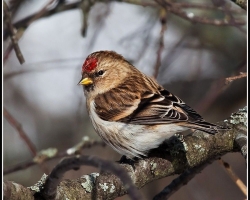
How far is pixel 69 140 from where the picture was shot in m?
5.66

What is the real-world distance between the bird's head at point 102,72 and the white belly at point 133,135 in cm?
38

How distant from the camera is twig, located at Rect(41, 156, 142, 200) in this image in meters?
1.79

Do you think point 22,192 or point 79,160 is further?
point 22,192

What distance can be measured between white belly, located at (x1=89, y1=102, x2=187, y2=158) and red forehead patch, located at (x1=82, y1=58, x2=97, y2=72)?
447mm

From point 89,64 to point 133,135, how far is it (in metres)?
0.68

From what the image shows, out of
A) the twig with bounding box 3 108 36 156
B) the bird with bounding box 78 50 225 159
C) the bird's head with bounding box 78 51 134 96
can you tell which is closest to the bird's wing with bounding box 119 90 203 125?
the bird with bounding box 78 50 225 159

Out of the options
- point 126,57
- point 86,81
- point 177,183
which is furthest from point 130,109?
point 126,57

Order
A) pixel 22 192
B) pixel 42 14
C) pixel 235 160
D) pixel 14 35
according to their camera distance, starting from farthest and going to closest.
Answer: pixel 235 160, pixel 42 14, pixel 14 35, pixel 22 192

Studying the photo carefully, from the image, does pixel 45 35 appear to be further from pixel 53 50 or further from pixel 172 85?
pixel 172 85

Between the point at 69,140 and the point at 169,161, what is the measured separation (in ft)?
8.07

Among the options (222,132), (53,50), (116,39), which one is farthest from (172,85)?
(222,132)

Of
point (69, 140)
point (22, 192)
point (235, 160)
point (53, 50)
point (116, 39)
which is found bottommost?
point (235, 160)

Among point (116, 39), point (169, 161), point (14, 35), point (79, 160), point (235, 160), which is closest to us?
point (79, 160)

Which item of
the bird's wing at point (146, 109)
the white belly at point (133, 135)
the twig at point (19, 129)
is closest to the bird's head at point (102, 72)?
the bird's wing at point (146, 109)
